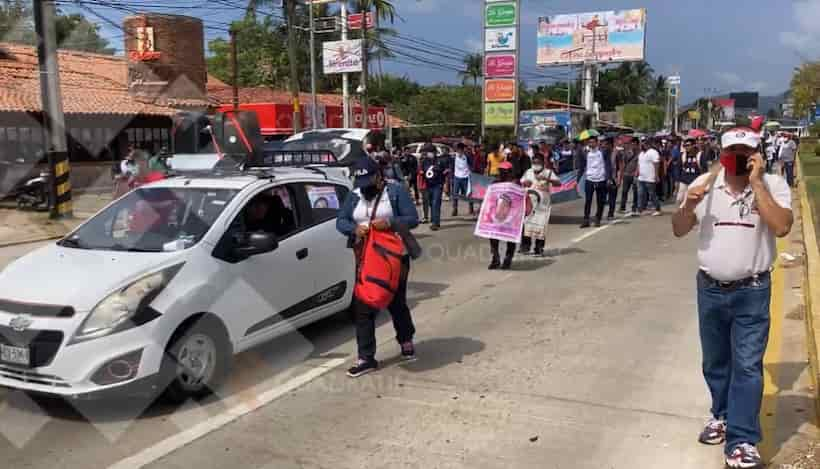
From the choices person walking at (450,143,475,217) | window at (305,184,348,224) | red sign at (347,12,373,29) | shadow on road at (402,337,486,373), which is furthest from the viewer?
red sign at (347,12,373,29)

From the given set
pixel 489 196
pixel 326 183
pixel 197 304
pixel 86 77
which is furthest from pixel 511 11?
pixel 197 304

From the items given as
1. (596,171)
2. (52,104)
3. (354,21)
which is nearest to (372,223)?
(596,171)

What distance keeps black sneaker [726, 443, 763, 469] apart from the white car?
10.9ft

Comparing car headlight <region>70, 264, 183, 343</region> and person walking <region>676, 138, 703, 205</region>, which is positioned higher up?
person walking <region>676, 138, 703, 205</region>

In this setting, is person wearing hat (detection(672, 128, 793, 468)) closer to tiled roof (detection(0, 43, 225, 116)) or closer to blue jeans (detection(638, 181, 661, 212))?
blue jeans (detection(638, 181, 661, 212))

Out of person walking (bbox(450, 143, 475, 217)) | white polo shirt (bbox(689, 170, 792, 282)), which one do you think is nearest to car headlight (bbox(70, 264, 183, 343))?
white polo shirt (bbox(689, 170, 792, 282))

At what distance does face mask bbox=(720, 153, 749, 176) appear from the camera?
3.66m

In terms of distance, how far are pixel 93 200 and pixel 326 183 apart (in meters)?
16.5

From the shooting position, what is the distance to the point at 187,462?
13.6 ft

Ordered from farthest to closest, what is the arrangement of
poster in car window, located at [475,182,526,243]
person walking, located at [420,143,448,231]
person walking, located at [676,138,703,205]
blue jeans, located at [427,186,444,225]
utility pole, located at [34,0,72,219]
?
person walking, located at [676,138,703,205], utility pole, located at [34,0,72,219], blue jeans, located at [427,186,444,225], person walking, located at [420,143,448,231], poster in car window, located at [475,182,526,243]

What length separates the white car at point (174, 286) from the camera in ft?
14.8

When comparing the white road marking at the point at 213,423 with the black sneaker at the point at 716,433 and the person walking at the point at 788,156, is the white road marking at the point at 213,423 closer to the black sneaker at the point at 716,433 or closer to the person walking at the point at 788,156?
the black sneaker at the point at 716,433

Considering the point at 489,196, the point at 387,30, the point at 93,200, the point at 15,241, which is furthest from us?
the point at 387,30

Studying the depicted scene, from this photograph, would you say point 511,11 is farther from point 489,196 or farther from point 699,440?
point 699,440
